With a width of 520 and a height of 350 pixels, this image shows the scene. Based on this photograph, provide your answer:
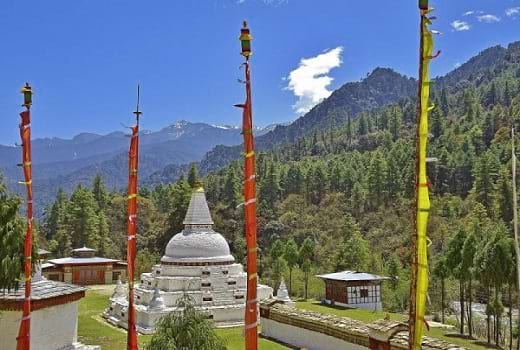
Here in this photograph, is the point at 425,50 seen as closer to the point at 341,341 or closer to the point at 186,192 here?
the point at 341,341

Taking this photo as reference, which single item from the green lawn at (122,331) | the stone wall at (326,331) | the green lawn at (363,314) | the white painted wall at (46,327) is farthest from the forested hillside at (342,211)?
the white painted wall at (46,327)

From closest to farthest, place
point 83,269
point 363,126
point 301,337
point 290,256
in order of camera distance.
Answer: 1. point 301,337
2. point 290,256
3. point 83,269
4. point 363,126

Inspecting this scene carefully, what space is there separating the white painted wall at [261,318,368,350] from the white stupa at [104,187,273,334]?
9199mm

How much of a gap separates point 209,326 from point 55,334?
594cm

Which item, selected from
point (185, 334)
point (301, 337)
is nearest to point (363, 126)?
point (301, 337)

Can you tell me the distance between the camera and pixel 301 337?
79.6 feet

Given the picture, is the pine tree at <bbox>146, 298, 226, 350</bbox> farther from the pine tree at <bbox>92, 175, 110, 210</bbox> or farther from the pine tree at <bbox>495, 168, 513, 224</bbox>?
the pine tree at <bbox>92, 175, 110, 210</bbox>

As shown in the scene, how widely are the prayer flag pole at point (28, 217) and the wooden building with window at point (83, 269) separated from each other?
153 feet

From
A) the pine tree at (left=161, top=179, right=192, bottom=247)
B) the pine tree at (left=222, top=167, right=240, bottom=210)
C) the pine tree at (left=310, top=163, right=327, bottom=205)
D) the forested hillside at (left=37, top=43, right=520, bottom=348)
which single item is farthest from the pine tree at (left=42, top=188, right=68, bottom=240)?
the pine tree at (left=310, top=163, right=327, bottom=205)

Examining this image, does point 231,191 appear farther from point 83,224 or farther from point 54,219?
point 54,219

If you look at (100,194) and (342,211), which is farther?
(100,194)

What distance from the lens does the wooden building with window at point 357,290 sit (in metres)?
42.2

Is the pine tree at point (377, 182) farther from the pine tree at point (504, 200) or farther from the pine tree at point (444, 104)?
the pine tree at point (444, 104)

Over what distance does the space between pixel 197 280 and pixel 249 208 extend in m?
30.5
